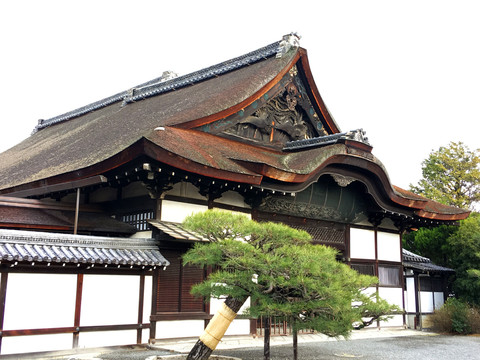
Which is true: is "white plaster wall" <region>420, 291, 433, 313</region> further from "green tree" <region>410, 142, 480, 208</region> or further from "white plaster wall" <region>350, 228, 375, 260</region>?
"green tree" <region>410, 142, 480, 208</region>

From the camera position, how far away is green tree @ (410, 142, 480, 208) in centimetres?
2900

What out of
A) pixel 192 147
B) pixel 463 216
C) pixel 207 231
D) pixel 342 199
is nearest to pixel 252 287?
pixel 207 231

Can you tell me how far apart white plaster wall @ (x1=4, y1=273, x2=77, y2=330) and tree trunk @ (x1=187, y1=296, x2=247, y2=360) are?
2659 mm

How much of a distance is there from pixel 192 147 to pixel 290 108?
197 inches

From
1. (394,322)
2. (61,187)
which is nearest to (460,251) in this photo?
(394,322)

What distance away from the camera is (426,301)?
17.4 meters

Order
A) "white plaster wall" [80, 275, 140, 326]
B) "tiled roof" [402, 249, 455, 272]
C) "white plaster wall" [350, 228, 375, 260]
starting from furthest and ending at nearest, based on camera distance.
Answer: "tiled roof" [402, 249, 455, 272]
"white plaster wall" [350, 228, 375, 260]
"white plaster wall" [80, 275, 140, 326]

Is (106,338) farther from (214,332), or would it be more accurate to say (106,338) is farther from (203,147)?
(203,147)

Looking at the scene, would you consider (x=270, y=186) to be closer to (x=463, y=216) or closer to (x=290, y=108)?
(x=290, y=108)

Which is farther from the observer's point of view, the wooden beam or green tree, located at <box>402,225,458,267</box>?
green tree, located at <box>402,225,458,267</box>

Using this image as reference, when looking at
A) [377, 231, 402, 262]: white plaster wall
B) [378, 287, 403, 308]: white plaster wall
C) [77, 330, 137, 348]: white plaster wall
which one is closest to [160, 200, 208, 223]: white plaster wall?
[77, 330, 137, 348]: white plaster wall

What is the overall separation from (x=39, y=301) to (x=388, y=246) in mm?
11300

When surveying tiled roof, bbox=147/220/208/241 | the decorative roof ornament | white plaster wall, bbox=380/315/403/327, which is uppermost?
the decorative roof ornament

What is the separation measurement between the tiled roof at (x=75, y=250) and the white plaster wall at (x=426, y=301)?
35.9ft
